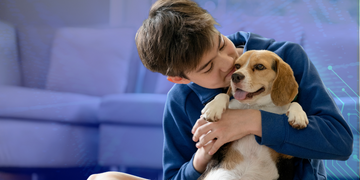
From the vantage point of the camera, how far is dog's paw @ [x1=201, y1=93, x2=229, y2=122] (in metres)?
1.05

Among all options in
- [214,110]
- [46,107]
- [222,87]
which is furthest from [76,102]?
[214,110]

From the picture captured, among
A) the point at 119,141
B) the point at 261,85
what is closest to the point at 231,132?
the point at 261,85

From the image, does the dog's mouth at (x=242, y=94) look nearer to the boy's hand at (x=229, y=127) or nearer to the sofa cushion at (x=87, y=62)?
the boy's hand at (x=229, y=127)

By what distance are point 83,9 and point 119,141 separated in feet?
4.36

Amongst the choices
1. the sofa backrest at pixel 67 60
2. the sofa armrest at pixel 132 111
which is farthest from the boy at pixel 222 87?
the sofa backrest at pixel 67 60

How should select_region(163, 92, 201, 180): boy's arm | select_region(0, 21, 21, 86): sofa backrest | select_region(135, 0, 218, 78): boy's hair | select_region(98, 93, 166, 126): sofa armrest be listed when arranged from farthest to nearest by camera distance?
select_region(0, 21, 21, 86): sofa backrest
select_region(98, 93, 166, 126): sofa armrest
select_region(163, 92, 201, 180): boy's arm
select_region(135, 0, 218, 78): boy's hair

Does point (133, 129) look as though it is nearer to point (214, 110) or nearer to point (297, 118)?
point (214, 110)

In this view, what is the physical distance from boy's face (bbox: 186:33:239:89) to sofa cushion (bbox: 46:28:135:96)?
4.89 ft

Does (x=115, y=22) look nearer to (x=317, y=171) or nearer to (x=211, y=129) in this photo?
(x=211, y=129)

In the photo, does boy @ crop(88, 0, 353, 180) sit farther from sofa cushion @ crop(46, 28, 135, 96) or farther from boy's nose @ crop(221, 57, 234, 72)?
sofa cushion @ crop(46, 28, 135, 96)

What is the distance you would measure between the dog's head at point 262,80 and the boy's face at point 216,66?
0.06 meters

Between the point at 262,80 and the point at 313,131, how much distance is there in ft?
0.91

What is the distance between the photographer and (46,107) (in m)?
2.36

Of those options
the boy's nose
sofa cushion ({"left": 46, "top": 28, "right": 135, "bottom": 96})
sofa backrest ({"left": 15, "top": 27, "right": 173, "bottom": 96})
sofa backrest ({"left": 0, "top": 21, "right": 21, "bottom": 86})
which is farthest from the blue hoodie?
sofa backrest ({"left": 0, "top": 21, "right": 21, "bottom": 86})
